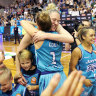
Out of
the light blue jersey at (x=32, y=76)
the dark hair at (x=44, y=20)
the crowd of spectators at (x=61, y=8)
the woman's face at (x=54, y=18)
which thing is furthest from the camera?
the crowd of spectators at (x=61, y=8)

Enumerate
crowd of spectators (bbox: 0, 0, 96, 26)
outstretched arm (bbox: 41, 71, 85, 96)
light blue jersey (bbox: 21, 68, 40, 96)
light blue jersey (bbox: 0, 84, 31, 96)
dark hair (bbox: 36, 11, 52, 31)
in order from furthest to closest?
crowd of spectators (bbox: 0, 0, 96, 26), light blue jersey (bbox: 21, 68, 40, 96), light blue jersey (bbox: 0, 84, 31, 96), dark hair (bbox: 36, 11, 52, 31), outstretched arm (bbox: 41, 71, 85, 96)

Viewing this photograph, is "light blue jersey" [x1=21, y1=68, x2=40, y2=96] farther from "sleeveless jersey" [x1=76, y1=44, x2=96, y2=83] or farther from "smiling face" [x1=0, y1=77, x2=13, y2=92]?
"sleeveless jersey" [x1=76, y1=44, x2=96, y2=83]

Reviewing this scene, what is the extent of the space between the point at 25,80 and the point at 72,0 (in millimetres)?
11603

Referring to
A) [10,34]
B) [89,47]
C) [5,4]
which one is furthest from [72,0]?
[89,47]

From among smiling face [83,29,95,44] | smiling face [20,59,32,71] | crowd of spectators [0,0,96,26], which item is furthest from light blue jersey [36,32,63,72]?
crowd of spectators [0,0,96,26]

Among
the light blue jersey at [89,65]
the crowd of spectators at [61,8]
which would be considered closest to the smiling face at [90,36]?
the light blue jersey at [89,65]

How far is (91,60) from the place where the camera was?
1659 mm

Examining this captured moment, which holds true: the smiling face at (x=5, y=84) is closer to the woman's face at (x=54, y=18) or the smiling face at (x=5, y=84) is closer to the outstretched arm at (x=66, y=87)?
the woman's face at (x=54, y=18)

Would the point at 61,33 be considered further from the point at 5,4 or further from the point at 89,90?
the point at 5,4

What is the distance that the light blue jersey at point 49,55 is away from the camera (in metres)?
1.28

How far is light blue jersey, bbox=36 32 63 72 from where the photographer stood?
1.28m

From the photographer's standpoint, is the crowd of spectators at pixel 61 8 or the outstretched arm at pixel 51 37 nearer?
the outstretched arm at pixel 51 37

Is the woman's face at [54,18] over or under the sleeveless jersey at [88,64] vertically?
over

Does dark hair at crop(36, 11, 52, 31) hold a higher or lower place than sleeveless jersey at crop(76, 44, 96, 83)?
higher
